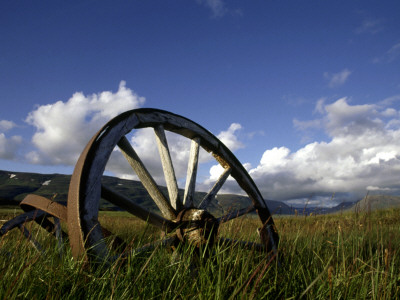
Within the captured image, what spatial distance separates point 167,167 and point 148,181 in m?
0.31

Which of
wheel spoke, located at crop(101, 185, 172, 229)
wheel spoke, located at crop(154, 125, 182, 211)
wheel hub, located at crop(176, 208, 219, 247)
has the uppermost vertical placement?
wheel spoke, located at crop(154, 125, 182, 211)

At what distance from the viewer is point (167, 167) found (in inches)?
127

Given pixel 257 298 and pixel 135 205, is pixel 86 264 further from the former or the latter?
pixel 257 298

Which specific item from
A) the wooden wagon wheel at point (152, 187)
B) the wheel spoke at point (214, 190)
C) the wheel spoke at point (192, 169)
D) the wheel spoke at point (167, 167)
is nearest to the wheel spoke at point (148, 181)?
the wooden wagon wheel at point (152, 187)

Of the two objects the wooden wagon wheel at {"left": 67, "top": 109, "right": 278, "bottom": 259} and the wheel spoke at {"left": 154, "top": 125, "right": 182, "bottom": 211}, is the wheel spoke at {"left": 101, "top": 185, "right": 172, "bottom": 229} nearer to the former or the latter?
the wooden wagon wheel at {"left": 67, "top": 109, "right": 278, "bottom": 259}

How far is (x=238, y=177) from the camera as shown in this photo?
405cm

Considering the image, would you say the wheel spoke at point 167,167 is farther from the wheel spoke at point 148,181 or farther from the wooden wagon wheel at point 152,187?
the wheel spoke at point 148,181

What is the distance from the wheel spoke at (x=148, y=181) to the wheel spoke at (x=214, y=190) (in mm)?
470

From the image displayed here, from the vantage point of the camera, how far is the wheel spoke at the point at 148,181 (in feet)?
9.57

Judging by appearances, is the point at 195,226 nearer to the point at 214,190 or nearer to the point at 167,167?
the point at 167,167

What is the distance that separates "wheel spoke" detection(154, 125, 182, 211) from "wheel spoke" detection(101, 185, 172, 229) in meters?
0.29

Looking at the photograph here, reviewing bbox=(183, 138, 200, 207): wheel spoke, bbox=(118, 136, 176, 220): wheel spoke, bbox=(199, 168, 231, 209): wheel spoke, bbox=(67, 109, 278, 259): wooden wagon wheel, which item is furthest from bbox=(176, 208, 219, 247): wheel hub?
bbox=(199, 168, 231, 209): wheel spoke

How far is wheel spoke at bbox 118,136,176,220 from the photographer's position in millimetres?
2916

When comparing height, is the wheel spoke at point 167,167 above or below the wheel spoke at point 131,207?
above
